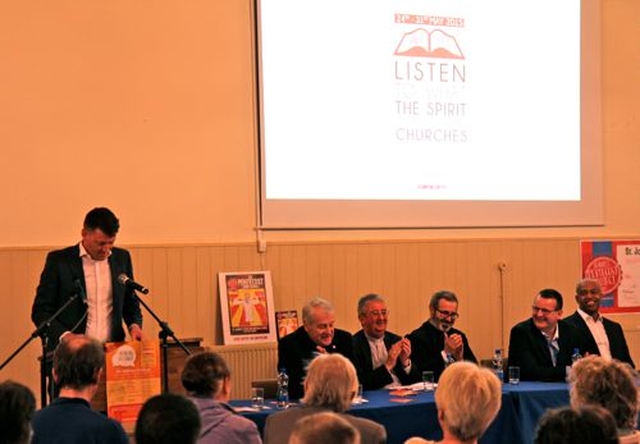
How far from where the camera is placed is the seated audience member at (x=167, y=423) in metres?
2.49

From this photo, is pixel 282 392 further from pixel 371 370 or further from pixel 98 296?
pixel 98 296

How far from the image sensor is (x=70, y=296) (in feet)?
16.5

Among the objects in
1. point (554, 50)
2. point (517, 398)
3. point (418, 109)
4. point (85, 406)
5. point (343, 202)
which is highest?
point (554, 50)

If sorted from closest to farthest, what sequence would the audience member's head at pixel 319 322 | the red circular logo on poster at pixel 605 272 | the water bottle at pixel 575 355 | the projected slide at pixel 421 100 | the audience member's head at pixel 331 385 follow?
the audience member's head at pixel 331 385 < the audience member's head at pixel 319 322 < the water bottle at pixel 575 355 < the projected slide at pixel 421 100 < the red circular logo on poster at pixel 605 272

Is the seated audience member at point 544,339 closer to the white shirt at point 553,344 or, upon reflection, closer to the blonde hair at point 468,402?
the white shirt at point 553,344

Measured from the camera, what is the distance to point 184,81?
6758 mm

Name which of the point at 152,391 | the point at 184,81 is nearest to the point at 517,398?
the point at 152,391

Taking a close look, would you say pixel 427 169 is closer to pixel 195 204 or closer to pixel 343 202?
pixel 343 202

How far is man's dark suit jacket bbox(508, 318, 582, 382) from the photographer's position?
605 centimetres

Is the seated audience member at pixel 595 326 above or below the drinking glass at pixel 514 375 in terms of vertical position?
above

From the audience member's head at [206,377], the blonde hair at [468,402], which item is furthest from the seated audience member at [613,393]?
the audience member's head at [206,377]

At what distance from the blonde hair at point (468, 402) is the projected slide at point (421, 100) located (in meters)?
3.88

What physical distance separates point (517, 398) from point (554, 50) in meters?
3.48

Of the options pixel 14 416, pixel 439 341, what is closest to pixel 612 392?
pixel 14 416
